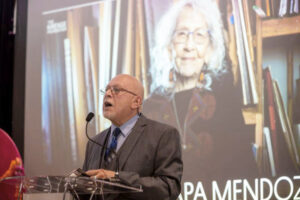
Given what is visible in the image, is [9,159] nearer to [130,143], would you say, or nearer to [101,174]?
[130,143]

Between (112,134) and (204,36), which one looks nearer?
(112,134)

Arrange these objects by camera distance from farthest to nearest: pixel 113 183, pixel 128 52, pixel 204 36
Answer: pixel 128 52, pixel 204 36, pixel 113 183

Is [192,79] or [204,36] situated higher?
[204,36]

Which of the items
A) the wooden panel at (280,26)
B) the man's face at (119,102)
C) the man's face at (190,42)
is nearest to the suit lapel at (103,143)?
the man's face at (119,102)

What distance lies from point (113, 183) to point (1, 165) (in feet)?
9.12

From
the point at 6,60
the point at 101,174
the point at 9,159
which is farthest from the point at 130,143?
the point at 6,60

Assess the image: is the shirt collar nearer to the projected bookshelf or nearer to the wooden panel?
the projected bookshelf

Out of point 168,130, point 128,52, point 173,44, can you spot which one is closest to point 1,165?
point 128,52

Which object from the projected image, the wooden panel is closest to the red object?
the projected image

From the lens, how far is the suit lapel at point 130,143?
110 inches

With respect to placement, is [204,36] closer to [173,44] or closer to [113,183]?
[173,44]

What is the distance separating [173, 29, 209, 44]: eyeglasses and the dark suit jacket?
4.46ft

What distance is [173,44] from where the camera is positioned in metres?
4.21

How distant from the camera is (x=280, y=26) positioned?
369 cm
